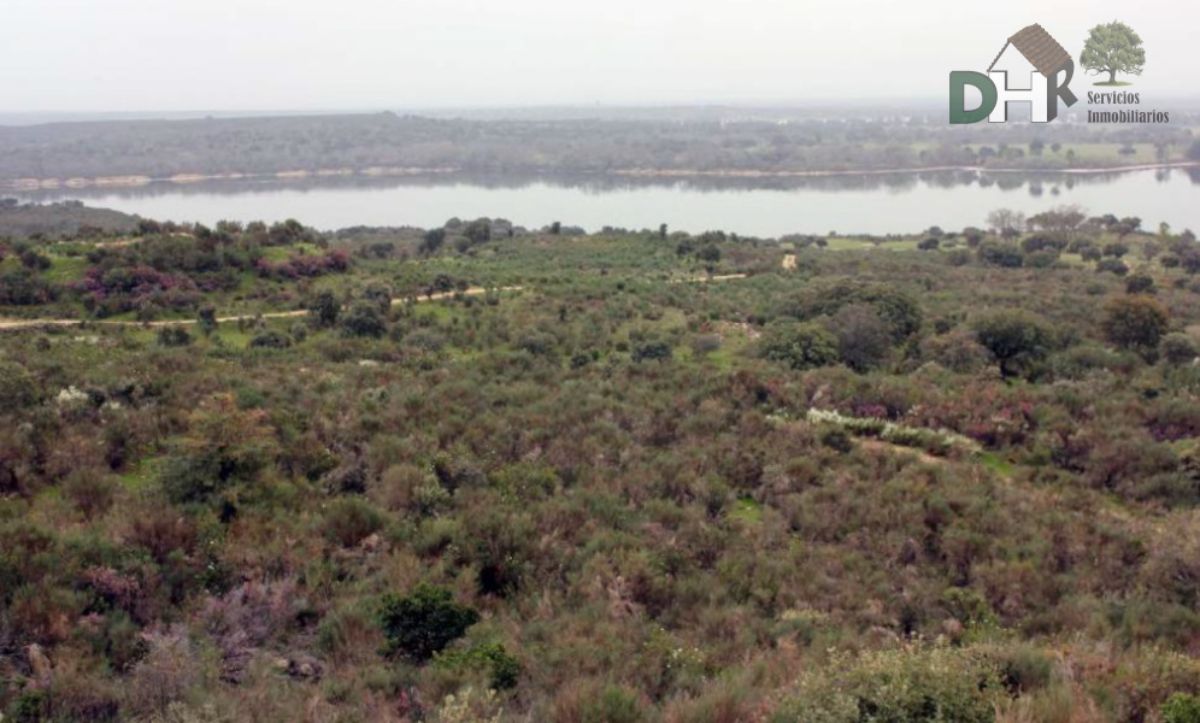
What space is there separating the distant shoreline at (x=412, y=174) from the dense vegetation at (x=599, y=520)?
99814mm

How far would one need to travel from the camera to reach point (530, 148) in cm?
15150

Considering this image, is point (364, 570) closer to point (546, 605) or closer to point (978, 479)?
point (546, 605)

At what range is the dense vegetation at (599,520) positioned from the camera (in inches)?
241

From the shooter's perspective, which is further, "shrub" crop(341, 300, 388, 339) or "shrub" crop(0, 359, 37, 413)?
"shrub" crop(341, 300, 388, 339)

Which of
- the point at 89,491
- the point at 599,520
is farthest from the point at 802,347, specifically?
the point at 89,491

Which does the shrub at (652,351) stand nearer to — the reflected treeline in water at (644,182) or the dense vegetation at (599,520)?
the dense vegetation at (599,520)

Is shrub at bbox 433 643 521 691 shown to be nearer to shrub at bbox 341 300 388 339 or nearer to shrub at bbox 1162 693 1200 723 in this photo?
shrub at bbox 1162 693 1200 723

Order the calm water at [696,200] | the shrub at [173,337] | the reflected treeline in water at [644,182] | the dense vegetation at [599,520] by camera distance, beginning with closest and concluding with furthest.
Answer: the dense vegetation at [599,520], the shrub at [173,337], the calm water at [696,200], the reflected treeline in water at [644,182]

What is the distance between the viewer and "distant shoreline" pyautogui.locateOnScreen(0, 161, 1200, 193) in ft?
353

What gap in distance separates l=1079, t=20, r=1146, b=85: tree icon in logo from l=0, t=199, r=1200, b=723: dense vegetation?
61.7 ft

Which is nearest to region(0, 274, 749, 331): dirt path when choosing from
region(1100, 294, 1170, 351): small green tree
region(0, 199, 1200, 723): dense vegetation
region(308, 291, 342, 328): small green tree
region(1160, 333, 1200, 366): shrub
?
region(0, 199, 1200, 723): dense vegetation

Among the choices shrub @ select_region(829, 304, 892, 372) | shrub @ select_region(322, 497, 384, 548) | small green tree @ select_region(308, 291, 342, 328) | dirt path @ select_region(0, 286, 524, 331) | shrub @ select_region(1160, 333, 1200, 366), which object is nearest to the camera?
shrub @ select_region(322, 497, 384, 548)

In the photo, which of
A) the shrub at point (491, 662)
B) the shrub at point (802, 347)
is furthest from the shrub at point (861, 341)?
the shrub at point (491, 662)

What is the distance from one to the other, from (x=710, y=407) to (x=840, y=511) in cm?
444
